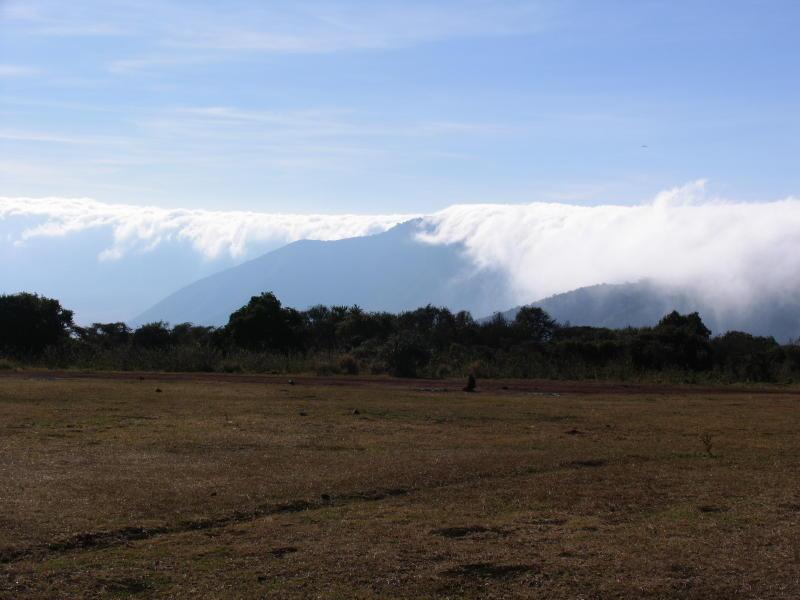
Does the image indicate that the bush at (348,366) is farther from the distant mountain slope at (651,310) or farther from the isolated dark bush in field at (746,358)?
the distant mountain slope at (651,310)

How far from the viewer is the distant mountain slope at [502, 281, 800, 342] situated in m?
133

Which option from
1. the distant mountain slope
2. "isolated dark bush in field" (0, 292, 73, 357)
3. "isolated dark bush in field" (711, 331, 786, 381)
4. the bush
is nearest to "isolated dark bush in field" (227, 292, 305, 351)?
"isolated dark bush in field" (0, 292, 73, 357)

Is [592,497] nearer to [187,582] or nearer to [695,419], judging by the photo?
[187,582]

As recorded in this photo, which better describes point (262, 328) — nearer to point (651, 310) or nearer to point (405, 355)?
point (405, 355)

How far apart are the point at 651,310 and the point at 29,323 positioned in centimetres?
12398

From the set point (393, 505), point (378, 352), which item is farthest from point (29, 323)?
point (393, 505)

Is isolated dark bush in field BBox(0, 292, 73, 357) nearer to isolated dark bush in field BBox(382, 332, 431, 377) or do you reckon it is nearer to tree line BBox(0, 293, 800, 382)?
tree line BBox(0, 293, 800, 382)

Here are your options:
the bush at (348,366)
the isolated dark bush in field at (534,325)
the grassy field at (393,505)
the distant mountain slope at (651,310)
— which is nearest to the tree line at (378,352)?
the bush at (348,366)

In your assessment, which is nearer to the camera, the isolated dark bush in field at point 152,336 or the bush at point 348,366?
the bush at point 348,366

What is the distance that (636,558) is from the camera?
8531 millimetres

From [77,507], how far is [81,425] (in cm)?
792

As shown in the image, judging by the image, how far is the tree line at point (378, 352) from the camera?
114 feet

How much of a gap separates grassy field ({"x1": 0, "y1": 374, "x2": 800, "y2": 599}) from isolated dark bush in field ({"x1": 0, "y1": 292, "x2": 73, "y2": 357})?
93.8ft

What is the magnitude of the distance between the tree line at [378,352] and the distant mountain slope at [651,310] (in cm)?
6902
